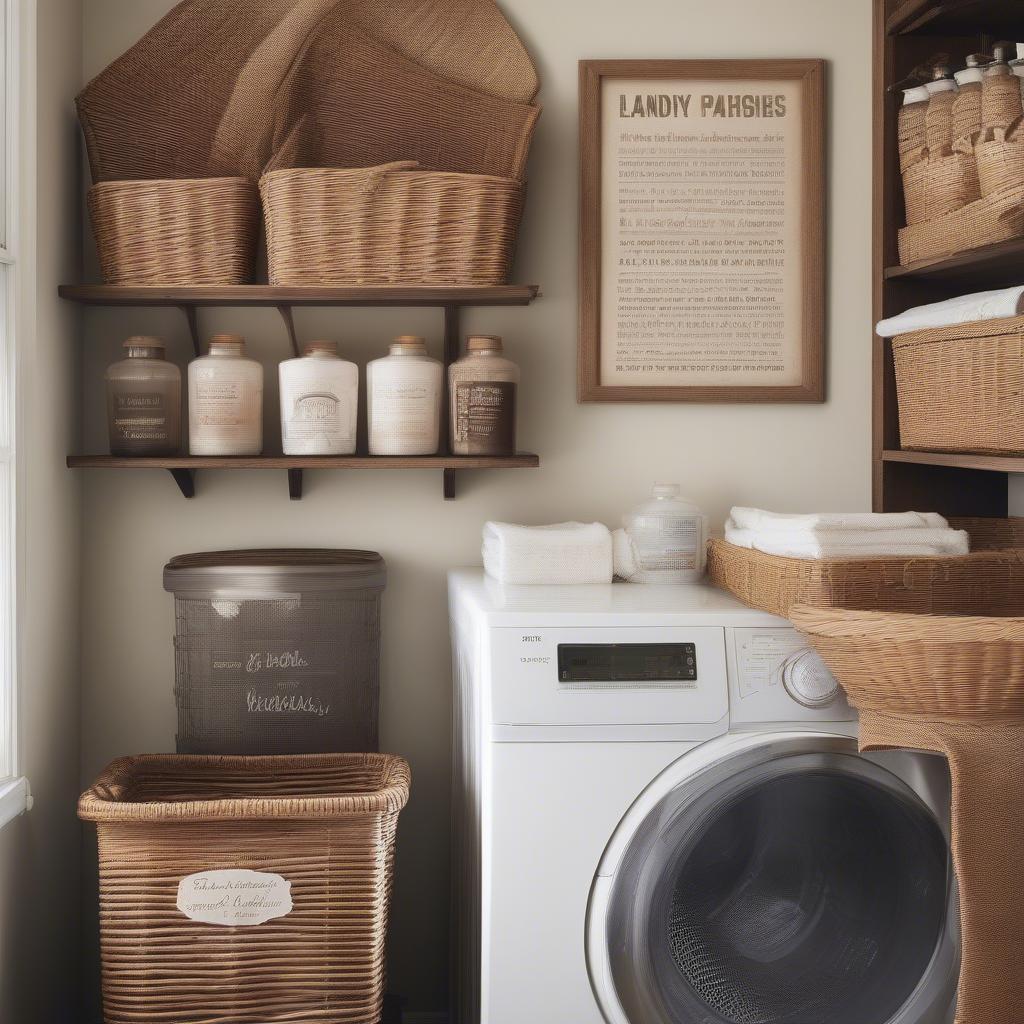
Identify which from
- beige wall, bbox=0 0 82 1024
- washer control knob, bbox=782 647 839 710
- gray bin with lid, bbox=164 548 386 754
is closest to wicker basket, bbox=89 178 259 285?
beige wall, bbox=0 0 82 1024

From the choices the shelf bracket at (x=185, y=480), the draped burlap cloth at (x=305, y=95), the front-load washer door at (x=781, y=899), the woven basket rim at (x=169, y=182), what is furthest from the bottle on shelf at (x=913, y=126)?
the shelf bracket at (x=185, y=480)

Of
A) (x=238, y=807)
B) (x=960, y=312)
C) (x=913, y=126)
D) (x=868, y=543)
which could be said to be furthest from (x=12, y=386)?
(x=913, y=126)

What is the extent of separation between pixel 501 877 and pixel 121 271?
1.23 meters

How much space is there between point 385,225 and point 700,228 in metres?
0.64

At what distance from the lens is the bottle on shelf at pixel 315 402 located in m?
1.86

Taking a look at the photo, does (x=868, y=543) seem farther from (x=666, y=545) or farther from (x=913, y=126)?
(x=913, y=126)

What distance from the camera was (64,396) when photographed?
6.31 feet

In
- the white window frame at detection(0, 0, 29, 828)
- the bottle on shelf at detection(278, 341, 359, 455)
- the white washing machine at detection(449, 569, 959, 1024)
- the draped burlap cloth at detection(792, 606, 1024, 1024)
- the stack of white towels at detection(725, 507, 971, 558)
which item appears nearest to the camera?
the draped burlap cloth at detection(792, 606, 1024, 1024)

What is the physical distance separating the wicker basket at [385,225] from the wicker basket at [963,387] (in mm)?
767

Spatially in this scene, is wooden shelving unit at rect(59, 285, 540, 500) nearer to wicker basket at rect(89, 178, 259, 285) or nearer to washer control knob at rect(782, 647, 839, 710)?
wicker basket at rect(89, 178, 259, 285)

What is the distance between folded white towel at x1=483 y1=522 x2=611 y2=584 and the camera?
69.8 inches

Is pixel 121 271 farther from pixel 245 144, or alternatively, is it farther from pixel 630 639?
pixel 630 639

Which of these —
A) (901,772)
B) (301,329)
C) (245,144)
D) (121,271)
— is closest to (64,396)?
(121,271)

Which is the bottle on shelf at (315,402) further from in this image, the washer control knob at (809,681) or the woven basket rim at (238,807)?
the washer control knob at (809,681)
